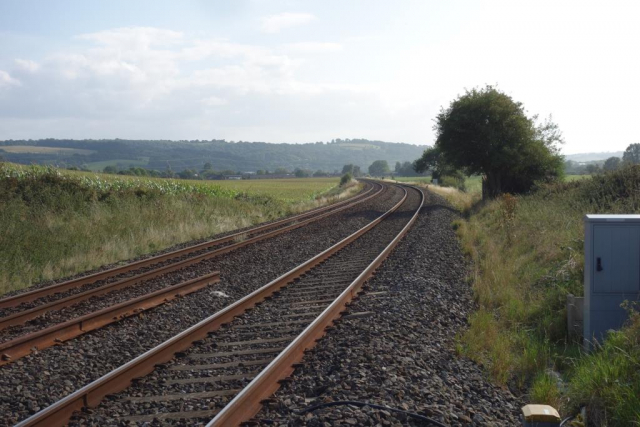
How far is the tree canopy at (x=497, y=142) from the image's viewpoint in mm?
33344

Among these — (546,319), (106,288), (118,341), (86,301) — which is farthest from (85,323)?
(546,319)

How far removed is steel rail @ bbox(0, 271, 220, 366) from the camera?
7.40 m

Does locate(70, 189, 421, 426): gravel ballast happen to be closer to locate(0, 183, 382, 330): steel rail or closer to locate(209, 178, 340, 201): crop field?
locate(0, 183, 382, 330): steel rail

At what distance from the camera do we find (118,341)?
26.1ft

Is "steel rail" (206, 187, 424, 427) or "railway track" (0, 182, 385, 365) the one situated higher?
"steel rail" (206, 187, 424, 427)

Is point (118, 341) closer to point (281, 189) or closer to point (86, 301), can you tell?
point (86, 301)

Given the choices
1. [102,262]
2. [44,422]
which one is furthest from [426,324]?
[102,262]

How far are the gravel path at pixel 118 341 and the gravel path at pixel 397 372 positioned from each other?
2240 millimetres

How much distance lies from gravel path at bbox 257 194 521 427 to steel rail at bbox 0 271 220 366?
3254mm

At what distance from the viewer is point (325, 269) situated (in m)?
13.0

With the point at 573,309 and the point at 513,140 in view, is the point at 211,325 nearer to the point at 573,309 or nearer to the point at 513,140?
the point at 573,309

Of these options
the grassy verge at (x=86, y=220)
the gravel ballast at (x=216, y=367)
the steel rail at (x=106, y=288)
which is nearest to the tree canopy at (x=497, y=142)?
the grassy verge at (x=86, y=220)

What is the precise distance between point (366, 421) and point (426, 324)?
3.47 metres

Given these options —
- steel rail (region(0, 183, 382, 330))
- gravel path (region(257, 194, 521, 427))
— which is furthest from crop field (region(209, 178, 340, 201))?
gravel path (region(257, 194, 521, 427))
